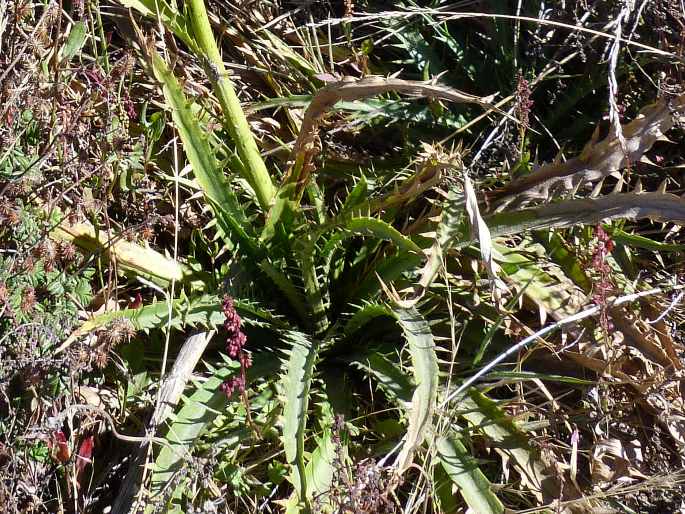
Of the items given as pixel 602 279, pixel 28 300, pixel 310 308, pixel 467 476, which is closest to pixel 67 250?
pixel 28 300

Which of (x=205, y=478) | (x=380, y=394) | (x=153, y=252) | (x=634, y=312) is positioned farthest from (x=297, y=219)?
(x=634, y=312)

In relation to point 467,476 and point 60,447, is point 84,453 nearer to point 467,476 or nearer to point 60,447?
point 60,447

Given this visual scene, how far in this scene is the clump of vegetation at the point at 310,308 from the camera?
1438 mm


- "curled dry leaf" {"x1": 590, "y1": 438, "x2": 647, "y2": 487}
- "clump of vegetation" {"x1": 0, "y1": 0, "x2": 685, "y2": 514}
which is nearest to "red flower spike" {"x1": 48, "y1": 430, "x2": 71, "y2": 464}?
"clump of vegetation" {"x1": 0, "y1": 0, "x2": 685, "y2": 514}

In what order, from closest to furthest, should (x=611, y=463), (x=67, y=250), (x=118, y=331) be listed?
(x=118, y=331) → (x=67, y=250) → (x=611, y=463)

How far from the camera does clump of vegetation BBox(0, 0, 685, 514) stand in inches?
56.6

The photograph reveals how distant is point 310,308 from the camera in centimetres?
167

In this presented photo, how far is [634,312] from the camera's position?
1.69 meters

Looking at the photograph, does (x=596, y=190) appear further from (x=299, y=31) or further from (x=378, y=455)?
(x=299, y=31)

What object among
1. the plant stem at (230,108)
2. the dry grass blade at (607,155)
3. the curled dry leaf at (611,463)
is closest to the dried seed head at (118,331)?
the plant stem at (230,108)

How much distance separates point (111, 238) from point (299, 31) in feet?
2.63

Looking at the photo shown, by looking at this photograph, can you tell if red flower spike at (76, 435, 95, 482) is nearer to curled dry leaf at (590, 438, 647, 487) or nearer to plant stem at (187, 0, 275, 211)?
plant stem at (187, 0, 275, 211)

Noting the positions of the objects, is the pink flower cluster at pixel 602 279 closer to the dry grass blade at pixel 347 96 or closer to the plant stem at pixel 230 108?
the dry grass blade at pixel 347 96

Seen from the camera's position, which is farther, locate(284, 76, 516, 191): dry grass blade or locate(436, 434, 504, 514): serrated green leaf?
locate(436, 434, 504, 514): serrated green leaf
